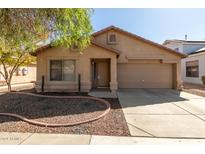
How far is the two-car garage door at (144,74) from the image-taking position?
18.3 metres

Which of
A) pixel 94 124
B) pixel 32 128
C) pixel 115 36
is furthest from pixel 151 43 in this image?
pixel 32 128

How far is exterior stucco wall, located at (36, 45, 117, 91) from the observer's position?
15188 mm

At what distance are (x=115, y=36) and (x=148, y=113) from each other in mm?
10307

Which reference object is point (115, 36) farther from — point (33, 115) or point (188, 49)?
point (188, 49)

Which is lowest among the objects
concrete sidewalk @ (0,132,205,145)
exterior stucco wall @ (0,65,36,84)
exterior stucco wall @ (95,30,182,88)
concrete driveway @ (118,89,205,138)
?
concrete sidewalk @ (0,132,205,145)

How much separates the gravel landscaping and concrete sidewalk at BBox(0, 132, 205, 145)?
399 mm

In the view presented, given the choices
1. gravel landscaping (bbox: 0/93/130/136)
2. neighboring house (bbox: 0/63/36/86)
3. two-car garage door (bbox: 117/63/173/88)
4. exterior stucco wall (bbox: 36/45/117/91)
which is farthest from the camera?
neighboring house (bbox: 0/63/36/86)

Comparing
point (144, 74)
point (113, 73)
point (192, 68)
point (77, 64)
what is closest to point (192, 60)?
point (192, 68)

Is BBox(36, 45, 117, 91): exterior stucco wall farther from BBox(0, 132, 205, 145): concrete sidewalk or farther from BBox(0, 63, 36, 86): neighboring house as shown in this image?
BBox(0, 63, 36, 86): neighboring house

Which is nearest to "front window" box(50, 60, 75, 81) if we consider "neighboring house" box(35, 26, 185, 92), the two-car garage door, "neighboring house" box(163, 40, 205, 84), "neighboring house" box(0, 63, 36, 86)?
"neighboring house" box(35, 26, 185, 92)

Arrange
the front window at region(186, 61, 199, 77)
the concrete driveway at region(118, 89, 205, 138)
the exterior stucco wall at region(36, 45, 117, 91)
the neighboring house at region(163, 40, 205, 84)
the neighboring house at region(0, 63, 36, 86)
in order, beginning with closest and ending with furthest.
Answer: the concrete driveway at region(118, 89, 205, 138)
the exterior stucco wall at region(36, 45, 117, 91)
the neighboring house at region(163, 40, 205, 84)
the neighboring house at region(0, 63, 36, 86)
the front window at region(186, 61, 199, 77)

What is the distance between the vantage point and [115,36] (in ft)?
59.0

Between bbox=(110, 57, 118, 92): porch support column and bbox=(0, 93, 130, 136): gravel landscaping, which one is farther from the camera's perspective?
bbox=(110, 57, 118, 92): porch support column
